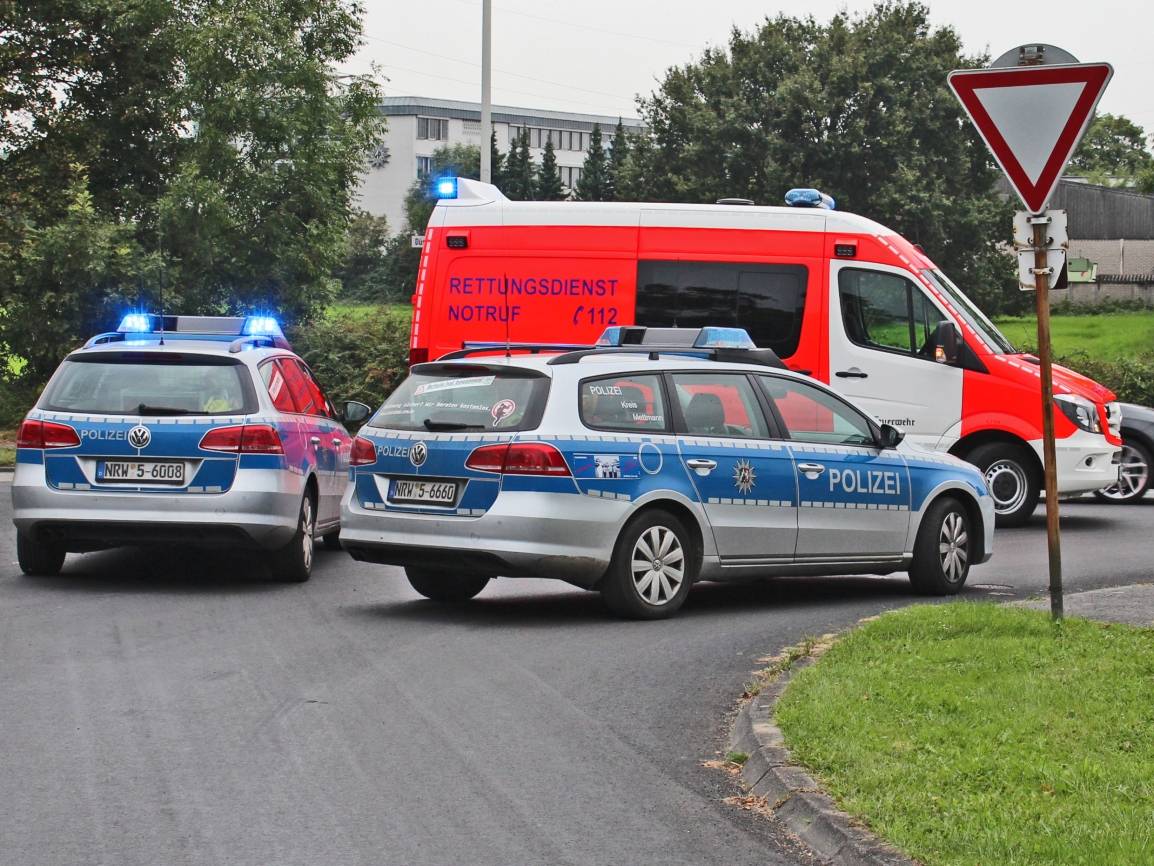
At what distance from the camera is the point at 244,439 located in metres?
11.5

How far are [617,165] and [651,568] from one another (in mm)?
68375

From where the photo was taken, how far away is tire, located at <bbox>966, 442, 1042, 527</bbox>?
16.5 metres

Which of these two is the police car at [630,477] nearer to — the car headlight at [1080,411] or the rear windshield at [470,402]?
the rear windshield at [470,402]

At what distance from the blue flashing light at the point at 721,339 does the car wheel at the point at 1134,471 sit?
310 inches

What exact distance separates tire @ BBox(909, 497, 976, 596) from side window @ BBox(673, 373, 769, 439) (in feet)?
5.34

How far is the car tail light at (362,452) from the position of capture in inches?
425

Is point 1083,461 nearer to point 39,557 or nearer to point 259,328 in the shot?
point 259,328

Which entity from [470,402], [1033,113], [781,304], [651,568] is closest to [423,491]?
[470,402]

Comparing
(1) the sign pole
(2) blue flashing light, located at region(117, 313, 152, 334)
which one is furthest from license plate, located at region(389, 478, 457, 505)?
(1) the sign pole

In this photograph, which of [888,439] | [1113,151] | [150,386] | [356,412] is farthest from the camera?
[1113,151]

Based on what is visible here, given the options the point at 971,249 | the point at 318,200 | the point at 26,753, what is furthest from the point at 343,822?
the point at 971,249

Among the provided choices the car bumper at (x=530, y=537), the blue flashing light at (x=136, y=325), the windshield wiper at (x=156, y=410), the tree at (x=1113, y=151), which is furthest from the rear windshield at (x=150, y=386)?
the tree at (x=1113, y=151)

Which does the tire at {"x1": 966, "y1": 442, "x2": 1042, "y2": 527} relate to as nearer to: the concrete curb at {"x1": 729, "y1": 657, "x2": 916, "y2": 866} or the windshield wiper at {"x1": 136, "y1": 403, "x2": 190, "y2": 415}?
the windshield wiper at {"x1": 136, "y1": 403, "x2": 190, "y2": 415}

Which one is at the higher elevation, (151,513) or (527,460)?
(527,460)
